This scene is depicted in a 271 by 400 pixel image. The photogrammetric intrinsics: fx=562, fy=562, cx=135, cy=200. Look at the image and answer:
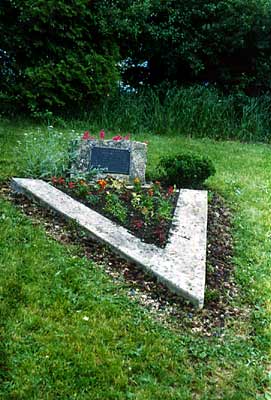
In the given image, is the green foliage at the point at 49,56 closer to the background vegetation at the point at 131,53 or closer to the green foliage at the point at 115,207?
the background vegetation at the point at 131,53

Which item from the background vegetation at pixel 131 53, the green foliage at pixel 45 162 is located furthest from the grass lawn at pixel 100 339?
the background vegetation at pixel 131 53

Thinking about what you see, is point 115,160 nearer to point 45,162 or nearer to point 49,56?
point 45,162

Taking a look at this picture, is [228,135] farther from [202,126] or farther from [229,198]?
[229,198]

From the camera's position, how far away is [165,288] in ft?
10.6

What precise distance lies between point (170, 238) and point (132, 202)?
79cm

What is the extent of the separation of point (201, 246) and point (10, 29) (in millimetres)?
5428

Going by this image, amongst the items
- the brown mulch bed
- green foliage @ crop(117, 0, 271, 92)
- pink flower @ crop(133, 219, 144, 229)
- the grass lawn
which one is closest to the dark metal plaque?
the brown mulch bed

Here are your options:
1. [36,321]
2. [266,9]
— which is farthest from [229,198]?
[266,9]

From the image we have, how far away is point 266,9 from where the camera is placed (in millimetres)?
9133

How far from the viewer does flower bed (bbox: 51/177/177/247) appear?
4023 mm

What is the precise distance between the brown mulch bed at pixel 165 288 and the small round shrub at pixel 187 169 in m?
0.81

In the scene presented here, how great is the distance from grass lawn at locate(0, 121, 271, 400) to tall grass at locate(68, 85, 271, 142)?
184 inches

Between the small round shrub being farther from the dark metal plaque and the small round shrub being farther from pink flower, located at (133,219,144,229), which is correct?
pink flower, located at (133,219,144,229)

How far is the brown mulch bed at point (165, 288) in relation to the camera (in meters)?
2.99
